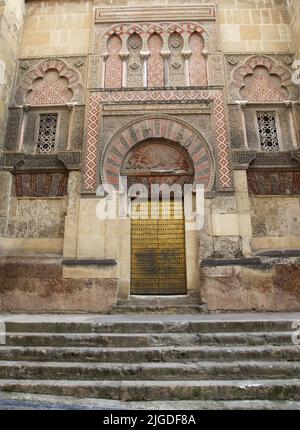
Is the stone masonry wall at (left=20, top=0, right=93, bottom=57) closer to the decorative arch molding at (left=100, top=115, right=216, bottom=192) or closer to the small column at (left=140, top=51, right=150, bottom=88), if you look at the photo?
the small column at (left=140, top=51, right=150, bottom=88)

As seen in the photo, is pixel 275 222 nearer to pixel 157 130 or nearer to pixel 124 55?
pixel 157 130

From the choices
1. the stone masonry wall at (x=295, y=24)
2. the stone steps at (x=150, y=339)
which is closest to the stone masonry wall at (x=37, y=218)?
the stone steps at (x=150, y=339)

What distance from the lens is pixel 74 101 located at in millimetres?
6645

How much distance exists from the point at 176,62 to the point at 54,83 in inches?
106

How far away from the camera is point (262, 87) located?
670 centimetres

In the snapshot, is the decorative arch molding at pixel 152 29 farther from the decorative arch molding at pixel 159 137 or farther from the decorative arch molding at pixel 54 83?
the decorative arch molding at pixel 159 137

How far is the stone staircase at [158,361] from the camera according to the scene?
2816 mm

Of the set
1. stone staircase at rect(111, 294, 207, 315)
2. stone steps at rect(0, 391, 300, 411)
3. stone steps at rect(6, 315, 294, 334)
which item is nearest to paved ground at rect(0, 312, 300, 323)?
stone steps at rect(6, 315, 294, 334)

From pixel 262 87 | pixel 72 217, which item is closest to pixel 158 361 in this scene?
pixel 72 217

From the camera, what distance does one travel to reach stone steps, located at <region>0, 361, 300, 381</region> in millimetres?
3066
